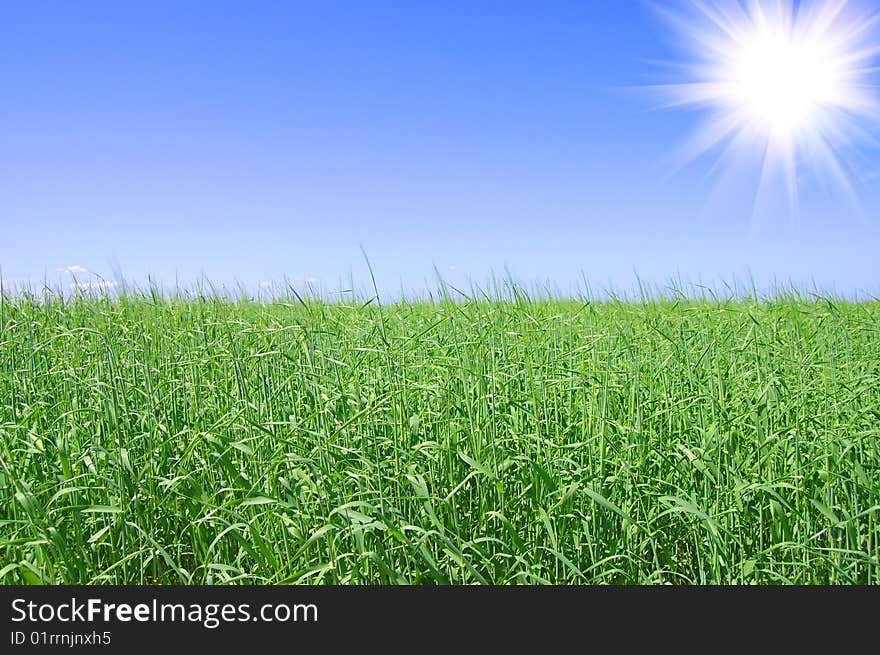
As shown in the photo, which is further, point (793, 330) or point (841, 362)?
point (793, 330)

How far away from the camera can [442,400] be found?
116 inches

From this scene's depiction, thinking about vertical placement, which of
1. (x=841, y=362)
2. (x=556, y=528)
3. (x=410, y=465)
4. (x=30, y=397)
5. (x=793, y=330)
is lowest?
(x=556, y=528)

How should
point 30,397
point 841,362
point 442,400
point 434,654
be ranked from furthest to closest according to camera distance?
point 841,362 → point 30,397 → point 442,400 → point 434,654

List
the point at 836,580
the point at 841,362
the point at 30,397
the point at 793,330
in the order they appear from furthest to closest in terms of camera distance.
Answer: the point at 793,330 < the point at 841,362 < the point at 30,397 < the point at 836,580

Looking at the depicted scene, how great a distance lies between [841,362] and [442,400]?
2.76 m

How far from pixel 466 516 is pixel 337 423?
26.4 inches

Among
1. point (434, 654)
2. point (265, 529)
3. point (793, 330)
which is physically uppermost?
point (793, 330)

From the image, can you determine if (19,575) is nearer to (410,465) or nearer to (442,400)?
(410,465)

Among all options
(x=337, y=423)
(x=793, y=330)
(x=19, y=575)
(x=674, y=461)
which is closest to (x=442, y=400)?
(x=337, y=423)

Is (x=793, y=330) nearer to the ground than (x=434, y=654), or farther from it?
farther from it

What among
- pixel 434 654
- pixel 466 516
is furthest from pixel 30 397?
pixel 434 654

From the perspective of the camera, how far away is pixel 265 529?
7.73 feet

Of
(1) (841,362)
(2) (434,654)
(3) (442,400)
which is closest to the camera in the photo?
(2) (434,654)

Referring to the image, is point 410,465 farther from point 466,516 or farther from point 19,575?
point 19,575
